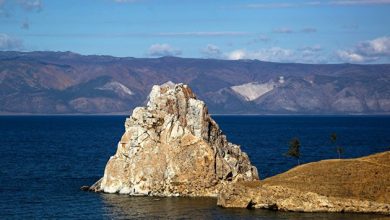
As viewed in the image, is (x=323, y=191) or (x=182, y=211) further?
(x=182, y=211)

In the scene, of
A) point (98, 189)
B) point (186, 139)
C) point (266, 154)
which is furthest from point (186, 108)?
point (266, 154)

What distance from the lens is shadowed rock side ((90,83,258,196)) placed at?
3730 inches

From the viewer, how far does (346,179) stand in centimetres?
8525

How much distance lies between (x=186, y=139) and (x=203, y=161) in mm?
4383

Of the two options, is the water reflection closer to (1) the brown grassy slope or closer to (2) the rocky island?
(2) the rocky island

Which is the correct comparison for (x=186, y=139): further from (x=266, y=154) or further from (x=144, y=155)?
(x=266, y=154)

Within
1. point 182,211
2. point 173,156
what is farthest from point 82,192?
point 182,211

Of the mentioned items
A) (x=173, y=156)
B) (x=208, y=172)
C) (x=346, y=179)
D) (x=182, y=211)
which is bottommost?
(x=182, y=211)

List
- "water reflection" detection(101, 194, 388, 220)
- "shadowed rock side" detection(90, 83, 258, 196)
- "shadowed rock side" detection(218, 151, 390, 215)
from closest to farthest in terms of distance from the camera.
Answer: "water reflection" detection(101, 194, 388, 220) → "shadowed rock side" detection(218, 151, 390, 215) → "shadowed rock side" detection(90, 83, 258, 196)

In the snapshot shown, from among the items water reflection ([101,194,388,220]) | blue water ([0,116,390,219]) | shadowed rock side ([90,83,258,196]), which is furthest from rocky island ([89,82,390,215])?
blue water ([0,116,390,219])

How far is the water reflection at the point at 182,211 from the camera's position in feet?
256

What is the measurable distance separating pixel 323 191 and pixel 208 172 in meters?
17.6

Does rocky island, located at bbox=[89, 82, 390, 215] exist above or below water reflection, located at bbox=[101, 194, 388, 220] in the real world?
above

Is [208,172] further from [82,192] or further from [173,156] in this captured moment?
[82,192]
